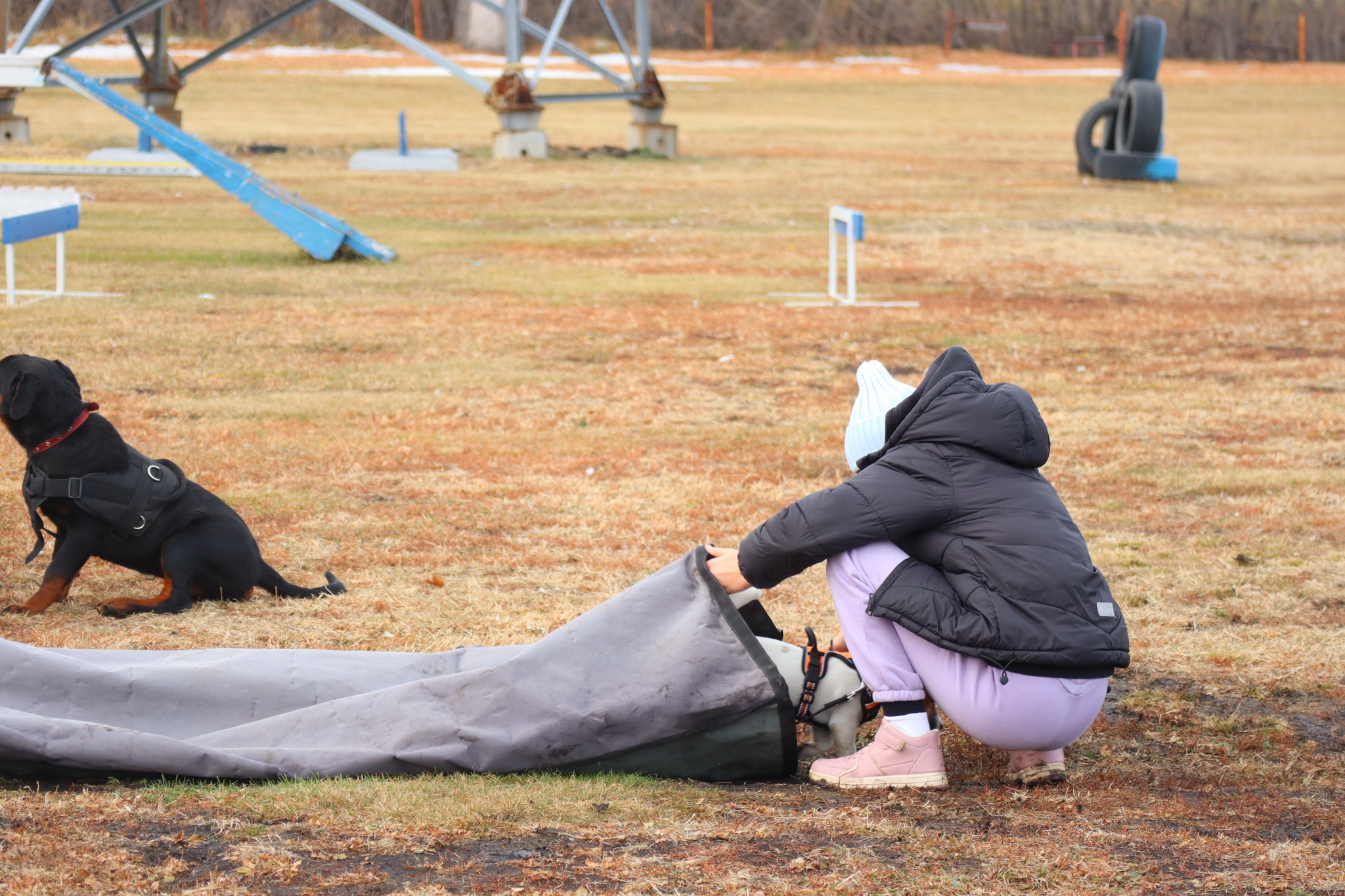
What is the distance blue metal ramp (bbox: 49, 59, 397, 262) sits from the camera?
1392cm

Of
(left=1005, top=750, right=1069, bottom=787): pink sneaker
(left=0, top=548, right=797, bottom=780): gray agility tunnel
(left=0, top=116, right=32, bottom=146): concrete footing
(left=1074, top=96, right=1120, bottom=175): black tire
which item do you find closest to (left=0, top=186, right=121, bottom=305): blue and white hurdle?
(left=0, top=548, right=797, bottom=780): gray agility tunnel

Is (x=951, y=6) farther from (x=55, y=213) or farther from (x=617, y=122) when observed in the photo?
(x=55, y=213)

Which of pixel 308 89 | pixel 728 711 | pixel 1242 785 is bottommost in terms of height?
pixel 1242 785

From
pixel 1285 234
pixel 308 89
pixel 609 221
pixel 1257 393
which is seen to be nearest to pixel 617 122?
pixel 308 89

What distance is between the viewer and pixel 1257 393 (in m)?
9.23

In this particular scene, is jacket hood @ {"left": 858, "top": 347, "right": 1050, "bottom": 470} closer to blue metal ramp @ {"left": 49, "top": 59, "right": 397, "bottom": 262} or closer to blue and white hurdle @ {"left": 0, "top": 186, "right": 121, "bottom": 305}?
blue and white hurdle @ {"left": 0, "top": 186, "right": 121, "bottom": 305}

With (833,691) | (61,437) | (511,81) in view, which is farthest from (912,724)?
(511,81)

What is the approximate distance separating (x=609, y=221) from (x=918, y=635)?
14.7m

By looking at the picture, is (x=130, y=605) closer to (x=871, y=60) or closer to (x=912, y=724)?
(x=912, y=724)

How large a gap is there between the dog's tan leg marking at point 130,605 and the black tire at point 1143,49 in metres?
20.9

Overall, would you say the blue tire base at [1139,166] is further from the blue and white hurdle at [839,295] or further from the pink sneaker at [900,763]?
the pink sneaker at [900,763]

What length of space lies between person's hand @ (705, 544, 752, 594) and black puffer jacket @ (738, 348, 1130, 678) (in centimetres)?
23

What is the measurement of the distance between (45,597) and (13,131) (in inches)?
808

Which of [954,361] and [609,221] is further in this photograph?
[609,221]
